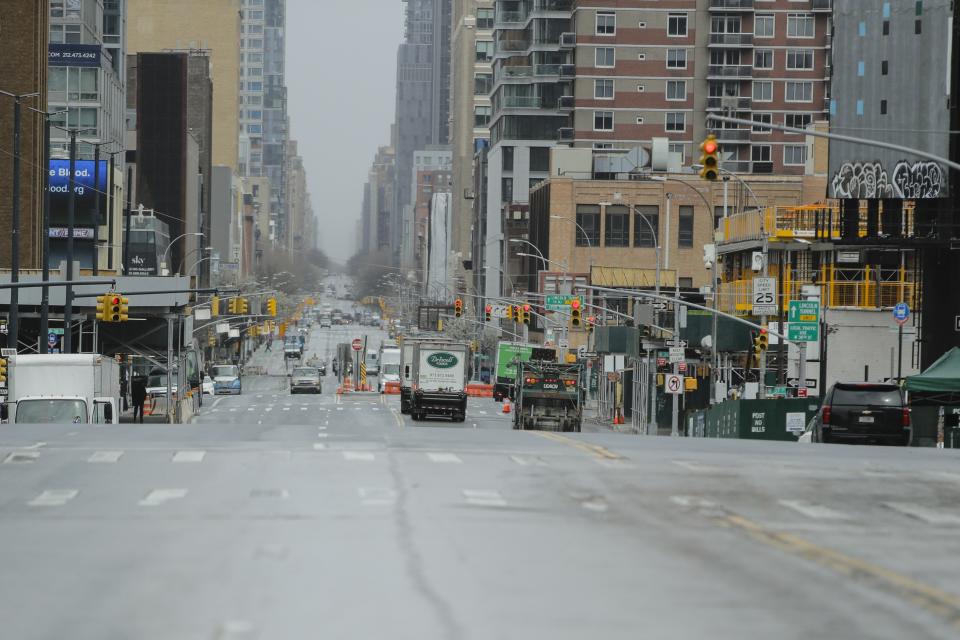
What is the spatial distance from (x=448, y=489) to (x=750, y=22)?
400 feet

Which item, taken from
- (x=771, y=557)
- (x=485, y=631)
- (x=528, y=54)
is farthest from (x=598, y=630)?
(x=528, y=54)

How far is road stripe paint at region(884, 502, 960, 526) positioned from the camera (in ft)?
56.9

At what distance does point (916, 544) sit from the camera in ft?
50.0

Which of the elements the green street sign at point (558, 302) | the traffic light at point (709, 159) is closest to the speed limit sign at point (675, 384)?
the green street sign at point (558, 302)

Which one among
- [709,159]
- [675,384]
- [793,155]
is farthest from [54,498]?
[793,155]

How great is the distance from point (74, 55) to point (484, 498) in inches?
4634

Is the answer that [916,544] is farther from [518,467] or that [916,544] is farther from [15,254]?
[15,254]

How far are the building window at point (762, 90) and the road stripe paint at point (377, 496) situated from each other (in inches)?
4825

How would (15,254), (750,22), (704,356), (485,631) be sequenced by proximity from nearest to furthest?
1. (485,631)
2. (15,254)
3. (704,356)
4. (750,22)

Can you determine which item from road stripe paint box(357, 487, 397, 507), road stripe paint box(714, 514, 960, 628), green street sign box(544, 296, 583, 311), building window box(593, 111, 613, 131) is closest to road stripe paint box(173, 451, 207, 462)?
road stripe paint box(357, 487, 397, 507)

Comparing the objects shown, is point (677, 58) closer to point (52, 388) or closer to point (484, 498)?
point (52, 388)

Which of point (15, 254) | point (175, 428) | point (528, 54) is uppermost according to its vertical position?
point (528, 54)

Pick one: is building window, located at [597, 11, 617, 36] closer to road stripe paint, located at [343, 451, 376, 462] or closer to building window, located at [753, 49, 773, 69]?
building window, located at [753, 49, 773, 69]

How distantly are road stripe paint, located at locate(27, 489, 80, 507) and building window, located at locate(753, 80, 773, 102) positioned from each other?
123m
